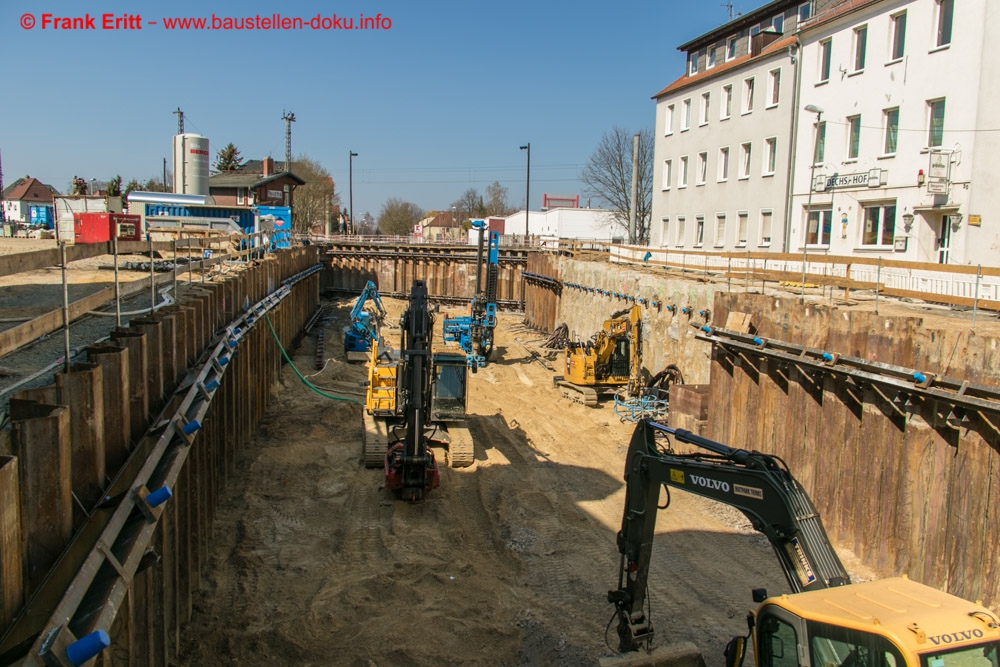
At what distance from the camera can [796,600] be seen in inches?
221

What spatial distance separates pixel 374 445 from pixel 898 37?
22.4 metres

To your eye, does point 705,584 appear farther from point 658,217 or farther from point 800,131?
point 658,217

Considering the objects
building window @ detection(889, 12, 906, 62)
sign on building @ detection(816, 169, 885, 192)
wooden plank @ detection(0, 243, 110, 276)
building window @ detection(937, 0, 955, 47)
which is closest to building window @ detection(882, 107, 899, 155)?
sign on building @ detection(816, 169, 885, 192)

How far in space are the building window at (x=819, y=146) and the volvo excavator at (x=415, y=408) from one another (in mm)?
19564

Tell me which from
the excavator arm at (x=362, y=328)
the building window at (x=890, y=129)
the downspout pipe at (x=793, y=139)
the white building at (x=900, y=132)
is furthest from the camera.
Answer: the downspout pipe at (x=793, y=139)

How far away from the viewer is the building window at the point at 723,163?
116ft

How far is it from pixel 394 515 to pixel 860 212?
2125cm

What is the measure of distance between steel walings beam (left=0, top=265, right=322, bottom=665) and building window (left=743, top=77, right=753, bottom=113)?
30.8 metres

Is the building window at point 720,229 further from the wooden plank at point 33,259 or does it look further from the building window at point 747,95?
the wooden plank at point 33,259

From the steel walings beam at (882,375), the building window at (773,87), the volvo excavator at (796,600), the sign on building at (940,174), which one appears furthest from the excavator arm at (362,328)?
the building window at (773,87)

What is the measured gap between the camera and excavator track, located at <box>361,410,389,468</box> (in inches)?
593

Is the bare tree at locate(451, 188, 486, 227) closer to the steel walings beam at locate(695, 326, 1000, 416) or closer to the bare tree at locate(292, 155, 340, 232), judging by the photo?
the bare tree at locate(292, 155, 340, 232)

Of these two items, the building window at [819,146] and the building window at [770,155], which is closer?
the building window at [819,146]

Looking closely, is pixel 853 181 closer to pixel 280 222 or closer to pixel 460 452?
pixel 460 452
